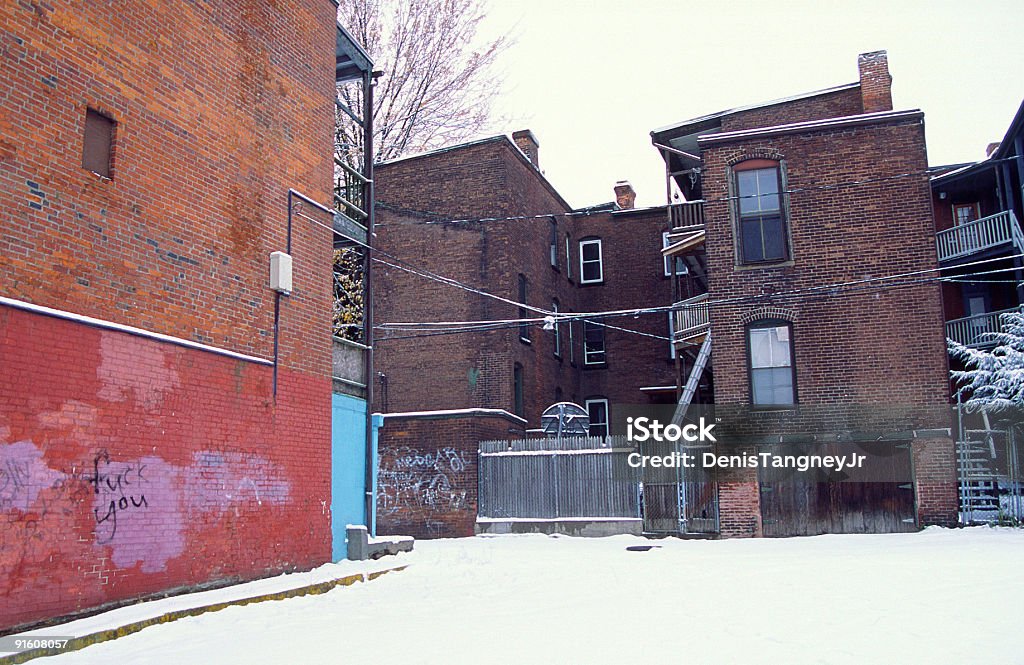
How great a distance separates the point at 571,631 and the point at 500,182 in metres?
18.4

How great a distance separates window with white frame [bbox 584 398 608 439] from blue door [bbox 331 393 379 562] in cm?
1681

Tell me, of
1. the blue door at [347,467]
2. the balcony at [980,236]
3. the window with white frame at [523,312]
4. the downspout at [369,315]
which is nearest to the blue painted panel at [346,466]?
the blue door at [347,467]

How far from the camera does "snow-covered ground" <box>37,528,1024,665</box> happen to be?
25.5ft

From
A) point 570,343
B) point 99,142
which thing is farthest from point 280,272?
point 570,343

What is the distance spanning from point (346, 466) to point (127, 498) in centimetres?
550

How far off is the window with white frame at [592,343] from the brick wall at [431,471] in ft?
28.0

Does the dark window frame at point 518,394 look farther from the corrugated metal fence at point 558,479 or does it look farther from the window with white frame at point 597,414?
the window with white frame at point 597,414

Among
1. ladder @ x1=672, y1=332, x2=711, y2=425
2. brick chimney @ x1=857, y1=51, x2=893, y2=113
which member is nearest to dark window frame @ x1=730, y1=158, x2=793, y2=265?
ladder @ x1=672, y1=332, x2=711, y2=425

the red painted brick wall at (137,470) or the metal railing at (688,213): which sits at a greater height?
the metal railing at (688,213)

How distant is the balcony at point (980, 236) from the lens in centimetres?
2380

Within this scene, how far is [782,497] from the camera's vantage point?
19625 millimetres

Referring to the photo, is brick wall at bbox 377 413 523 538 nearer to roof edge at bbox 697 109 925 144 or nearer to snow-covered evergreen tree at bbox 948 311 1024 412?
roof edge at bbox 697 109 925 144

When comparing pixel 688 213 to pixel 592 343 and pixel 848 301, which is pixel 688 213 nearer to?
pixel 848 301

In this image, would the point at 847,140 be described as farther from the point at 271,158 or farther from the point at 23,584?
the point at 23,584
